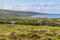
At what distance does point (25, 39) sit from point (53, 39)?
1294 centimetres

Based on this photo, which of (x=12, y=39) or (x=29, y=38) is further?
(x=29, y=38)

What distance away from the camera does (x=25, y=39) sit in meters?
91.8

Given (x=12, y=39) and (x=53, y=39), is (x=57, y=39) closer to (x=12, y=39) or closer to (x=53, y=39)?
(x=53, y=39)

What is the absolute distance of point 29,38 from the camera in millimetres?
93500

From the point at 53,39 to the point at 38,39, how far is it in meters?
6.88

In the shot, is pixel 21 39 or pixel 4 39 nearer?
pixel 4 39

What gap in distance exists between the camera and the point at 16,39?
90000mm

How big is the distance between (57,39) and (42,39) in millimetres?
6974

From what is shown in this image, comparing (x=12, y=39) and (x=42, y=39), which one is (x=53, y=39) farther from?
(x=12, y=39)

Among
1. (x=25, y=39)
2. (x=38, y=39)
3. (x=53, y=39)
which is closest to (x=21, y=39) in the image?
(x=25, y=39)

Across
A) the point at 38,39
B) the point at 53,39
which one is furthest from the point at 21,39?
the point at 53,39

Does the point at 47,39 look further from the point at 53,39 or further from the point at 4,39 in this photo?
the point at 4,39

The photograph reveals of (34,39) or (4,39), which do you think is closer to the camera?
(4,39)

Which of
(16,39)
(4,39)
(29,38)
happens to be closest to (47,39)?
(29,38)
